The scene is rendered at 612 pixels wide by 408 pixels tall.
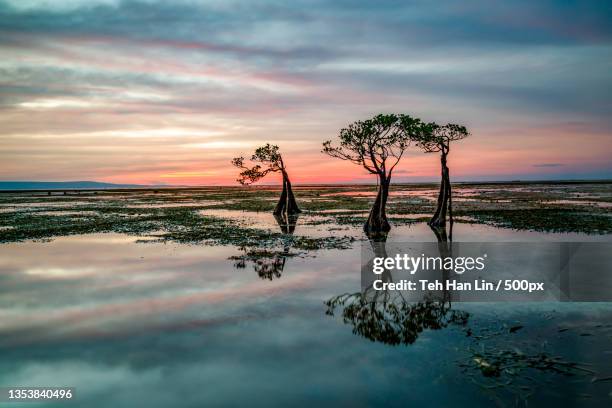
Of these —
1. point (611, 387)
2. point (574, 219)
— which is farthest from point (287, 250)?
point (574, 219)

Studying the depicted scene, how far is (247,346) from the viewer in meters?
11.0

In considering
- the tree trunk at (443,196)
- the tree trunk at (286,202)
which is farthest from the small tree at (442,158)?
→ the tree trunk at (286,202)

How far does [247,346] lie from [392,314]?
5108mm

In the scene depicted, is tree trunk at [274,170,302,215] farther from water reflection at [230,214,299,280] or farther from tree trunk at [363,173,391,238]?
water reflection at [230,214,299,280]

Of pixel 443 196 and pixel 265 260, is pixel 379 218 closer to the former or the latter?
pixel 443 196

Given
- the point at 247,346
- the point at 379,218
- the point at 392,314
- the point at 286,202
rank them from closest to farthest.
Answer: the point at 247,346, the point at 392,314, the point at 379,218, the point at 286,202

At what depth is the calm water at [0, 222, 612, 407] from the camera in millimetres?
8445

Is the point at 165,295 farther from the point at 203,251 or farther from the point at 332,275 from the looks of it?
the point at 203,251

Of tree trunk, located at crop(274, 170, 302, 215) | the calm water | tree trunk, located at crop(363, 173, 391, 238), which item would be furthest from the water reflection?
tree trunk, located at crop(274, 170, 302, 215)

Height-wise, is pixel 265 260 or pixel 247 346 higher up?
pixel 265 260

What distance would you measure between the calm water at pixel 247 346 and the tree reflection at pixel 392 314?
0.41m

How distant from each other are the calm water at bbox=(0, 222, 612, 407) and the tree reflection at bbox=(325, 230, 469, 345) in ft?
1.35

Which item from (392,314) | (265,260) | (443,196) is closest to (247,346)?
(392,314)

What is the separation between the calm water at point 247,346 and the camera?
27.7ft
